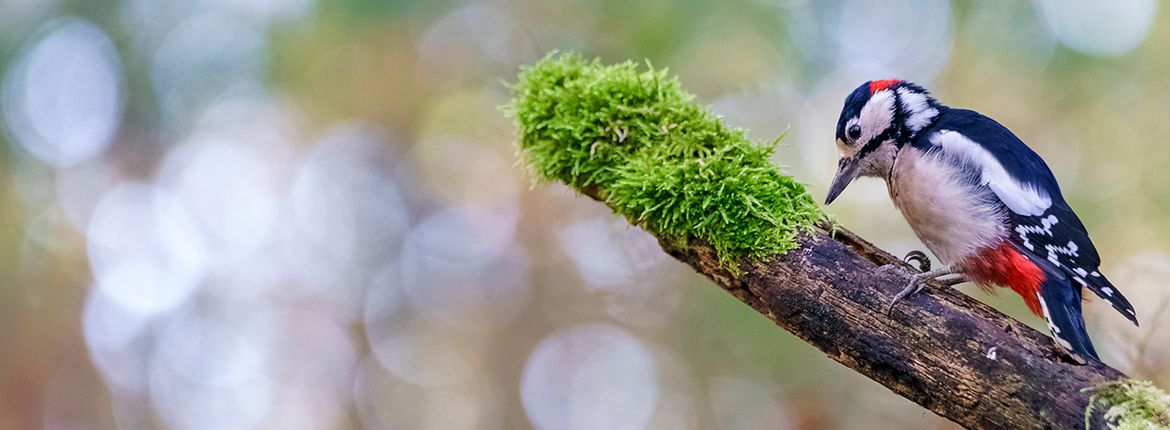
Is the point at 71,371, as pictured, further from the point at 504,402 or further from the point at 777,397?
the point at 777,397

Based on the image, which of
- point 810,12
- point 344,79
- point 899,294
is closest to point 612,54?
point 810,12

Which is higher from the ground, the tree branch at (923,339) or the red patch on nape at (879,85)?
the red patch on nape at (879,85)

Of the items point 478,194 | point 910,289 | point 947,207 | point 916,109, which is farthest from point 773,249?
point 478,194

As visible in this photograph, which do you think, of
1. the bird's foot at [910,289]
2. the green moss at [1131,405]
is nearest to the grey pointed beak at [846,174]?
the bird's foot at [910,289]

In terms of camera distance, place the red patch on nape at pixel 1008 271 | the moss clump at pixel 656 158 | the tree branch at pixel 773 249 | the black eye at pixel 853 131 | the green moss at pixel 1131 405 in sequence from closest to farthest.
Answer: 1. the green moss at pixel 1131 405
2. the tree branch at pixel 773 249
3. the moss clump at pixel 656 158
4. the red patch on nape at pixel 1008 271
5. the black eye at pixel 853 131


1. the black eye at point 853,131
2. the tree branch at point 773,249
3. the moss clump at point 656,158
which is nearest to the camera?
the tree branch at point 773,249

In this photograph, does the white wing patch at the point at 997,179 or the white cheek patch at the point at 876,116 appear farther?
the white cheek patch at the point at 876,116

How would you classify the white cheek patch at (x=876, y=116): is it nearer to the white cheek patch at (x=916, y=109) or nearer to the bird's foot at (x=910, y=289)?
the white cheek patch at (x=916, y=109)
